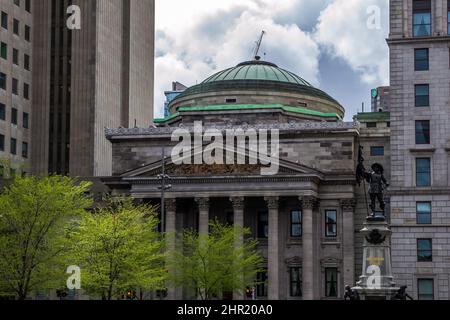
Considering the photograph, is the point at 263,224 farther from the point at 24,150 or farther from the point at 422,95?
the point at 24,150

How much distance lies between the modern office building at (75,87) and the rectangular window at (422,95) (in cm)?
4321

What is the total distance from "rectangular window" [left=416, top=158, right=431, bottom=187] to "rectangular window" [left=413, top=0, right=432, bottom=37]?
10.7 m

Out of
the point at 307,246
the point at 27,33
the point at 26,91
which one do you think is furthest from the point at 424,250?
the point at 27,33

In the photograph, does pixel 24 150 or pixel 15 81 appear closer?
pixel 15 81

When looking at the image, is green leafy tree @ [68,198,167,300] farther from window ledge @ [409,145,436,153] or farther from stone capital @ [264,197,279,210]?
window ledge @ [409,145,436,153]

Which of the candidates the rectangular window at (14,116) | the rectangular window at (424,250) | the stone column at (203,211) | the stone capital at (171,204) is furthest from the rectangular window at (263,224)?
the rectangular window at (14,116)

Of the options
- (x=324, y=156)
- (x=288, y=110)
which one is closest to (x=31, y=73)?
(x=288, y=110)

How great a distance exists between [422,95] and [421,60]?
9.86 ft

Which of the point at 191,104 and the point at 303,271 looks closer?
the point at 303,271

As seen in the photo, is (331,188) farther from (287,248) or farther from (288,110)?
(288,110)

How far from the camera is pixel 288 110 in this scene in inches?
4055

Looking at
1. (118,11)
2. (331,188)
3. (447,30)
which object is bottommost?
(331,188)

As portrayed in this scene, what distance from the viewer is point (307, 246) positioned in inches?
3531
